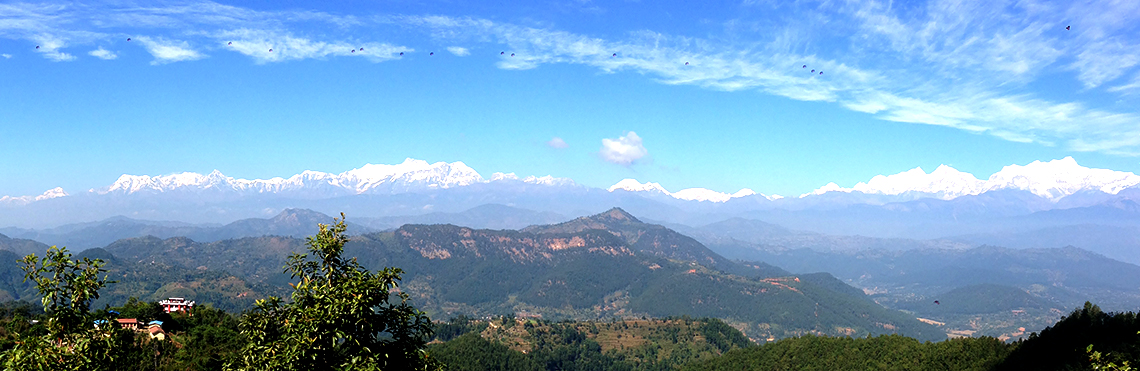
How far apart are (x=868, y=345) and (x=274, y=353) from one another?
16174 centimetres

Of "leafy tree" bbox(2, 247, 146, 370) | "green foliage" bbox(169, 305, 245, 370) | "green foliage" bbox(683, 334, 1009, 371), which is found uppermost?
"leafy tree" bbox(2, 247, 146, 370)

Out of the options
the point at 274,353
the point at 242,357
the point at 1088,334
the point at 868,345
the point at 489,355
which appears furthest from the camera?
the point at 489,355

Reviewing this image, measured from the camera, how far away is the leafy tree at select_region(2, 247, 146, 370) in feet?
66.5

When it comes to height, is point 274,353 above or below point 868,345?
above

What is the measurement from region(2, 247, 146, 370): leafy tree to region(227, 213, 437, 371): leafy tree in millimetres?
5283

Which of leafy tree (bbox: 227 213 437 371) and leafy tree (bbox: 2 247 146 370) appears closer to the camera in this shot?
leafy tree (bbox: 227 213 437 371)

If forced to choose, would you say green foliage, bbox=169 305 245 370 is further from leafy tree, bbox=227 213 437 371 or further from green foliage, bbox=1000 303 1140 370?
green foliage, bbox=1000 303 1140 370

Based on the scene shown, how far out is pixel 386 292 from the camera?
786 inches

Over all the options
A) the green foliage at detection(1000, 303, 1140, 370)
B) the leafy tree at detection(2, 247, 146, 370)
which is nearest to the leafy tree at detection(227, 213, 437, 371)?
the leafy tree at detection(2, 247, 146, 370)

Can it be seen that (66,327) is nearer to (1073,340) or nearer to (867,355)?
(1073,340)

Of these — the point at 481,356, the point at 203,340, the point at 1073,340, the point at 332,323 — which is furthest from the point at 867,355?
the point at 332,323

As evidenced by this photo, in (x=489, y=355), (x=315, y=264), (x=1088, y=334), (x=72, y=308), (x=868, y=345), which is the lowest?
(x=489, y=355)

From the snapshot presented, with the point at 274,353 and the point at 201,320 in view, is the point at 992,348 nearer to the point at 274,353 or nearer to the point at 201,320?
the point at 274,353

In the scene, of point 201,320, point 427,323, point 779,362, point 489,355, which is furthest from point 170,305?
point 427,323
